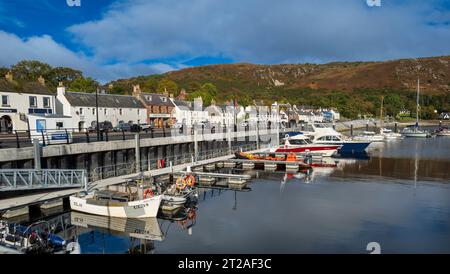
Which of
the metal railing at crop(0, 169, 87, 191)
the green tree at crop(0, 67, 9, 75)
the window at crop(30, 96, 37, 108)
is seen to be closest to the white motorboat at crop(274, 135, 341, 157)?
the metal railing at crop(0, 169, 87, 191)

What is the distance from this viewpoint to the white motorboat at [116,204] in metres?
23.2

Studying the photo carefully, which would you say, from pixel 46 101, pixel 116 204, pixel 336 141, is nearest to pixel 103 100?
pixel 46 101

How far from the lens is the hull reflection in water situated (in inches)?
822

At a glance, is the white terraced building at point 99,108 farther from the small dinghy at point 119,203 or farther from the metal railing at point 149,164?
the small dinghy at point 119,203

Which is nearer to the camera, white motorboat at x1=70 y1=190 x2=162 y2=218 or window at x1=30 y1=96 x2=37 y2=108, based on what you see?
white motorboat at x1=70 y1=190 x2=162 y2=218

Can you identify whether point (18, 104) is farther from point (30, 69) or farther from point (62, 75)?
point (62, 75)

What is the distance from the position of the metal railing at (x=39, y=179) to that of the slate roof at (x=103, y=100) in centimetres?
3385

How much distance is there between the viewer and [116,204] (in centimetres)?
2339

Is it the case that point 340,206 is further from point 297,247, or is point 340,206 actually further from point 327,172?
point 327,172

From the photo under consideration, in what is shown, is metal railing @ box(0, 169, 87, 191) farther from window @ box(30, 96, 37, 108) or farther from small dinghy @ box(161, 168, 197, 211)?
window @ box(30, 96, 37, 108)

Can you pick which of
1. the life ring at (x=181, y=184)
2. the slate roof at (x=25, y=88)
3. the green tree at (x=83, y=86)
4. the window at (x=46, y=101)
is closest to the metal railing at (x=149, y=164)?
the life ring at (x=181, y=184)

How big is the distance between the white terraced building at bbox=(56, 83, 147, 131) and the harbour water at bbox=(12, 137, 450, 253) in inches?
1449
